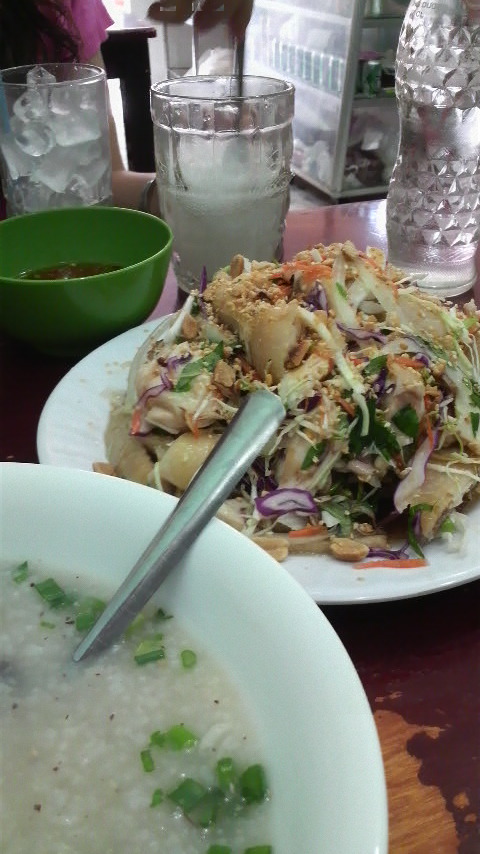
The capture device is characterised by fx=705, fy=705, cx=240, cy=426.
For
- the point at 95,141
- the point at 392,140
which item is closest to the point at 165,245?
the point at 95,141

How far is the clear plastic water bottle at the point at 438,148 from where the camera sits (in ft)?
4.24

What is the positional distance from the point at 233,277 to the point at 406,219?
0.51m

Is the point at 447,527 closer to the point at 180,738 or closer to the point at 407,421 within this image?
the point at 407,421

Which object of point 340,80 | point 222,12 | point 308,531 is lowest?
point 340,80

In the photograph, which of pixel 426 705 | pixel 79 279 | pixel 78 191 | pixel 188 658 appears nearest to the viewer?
pixel 188 658

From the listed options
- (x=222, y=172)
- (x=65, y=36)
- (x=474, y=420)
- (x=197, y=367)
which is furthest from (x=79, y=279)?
(x=65, y=36)

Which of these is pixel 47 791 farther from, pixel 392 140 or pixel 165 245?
pixel 392 140

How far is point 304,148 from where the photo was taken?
5.14 m

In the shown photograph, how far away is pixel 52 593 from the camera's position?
1.97 feet

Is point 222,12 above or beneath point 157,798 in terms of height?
above

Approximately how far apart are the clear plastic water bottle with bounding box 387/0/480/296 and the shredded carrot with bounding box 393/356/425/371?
1.09 ft

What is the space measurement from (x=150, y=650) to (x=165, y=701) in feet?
0.15

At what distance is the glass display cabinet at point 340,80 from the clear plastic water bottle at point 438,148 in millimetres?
3001

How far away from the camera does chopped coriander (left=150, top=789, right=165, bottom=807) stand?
1.50 ft
